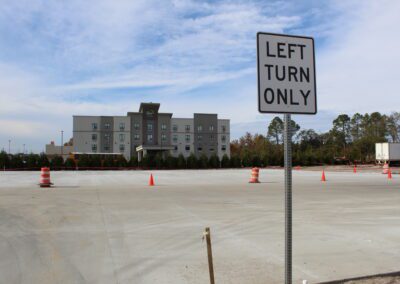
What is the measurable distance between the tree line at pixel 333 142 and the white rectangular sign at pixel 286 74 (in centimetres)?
7555

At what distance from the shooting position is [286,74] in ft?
13.0

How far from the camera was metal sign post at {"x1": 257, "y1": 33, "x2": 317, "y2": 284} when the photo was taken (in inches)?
150

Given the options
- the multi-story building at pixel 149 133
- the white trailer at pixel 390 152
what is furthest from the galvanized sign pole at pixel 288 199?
the multi-story building at pixel 149 133

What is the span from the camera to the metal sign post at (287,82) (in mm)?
3814

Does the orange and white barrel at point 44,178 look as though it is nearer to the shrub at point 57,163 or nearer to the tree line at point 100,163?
the tree line at point 100,163

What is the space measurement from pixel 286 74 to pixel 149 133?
108831 millimetres

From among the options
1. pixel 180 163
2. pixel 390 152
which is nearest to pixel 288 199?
pixel 390 152

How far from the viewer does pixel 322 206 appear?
12812 mm

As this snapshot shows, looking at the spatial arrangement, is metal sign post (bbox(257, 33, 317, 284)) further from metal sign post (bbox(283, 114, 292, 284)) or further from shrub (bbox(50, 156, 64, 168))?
shrub (bbox(50, 156, 64, 168))

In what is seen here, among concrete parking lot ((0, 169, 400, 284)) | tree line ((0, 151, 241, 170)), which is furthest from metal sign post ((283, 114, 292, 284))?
tree line ((0, 151, 241, 170))

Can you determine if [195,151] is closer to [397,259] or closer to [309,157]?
[309,157]

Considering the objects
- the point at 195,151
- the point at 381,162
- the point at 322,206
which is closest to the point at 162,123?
the point at 195,151

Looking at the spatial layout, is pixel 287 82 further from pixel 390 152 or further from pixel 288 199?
pixel 390 152

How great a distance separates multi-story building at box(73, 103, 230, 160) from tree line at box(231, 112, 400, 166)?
1093cm
